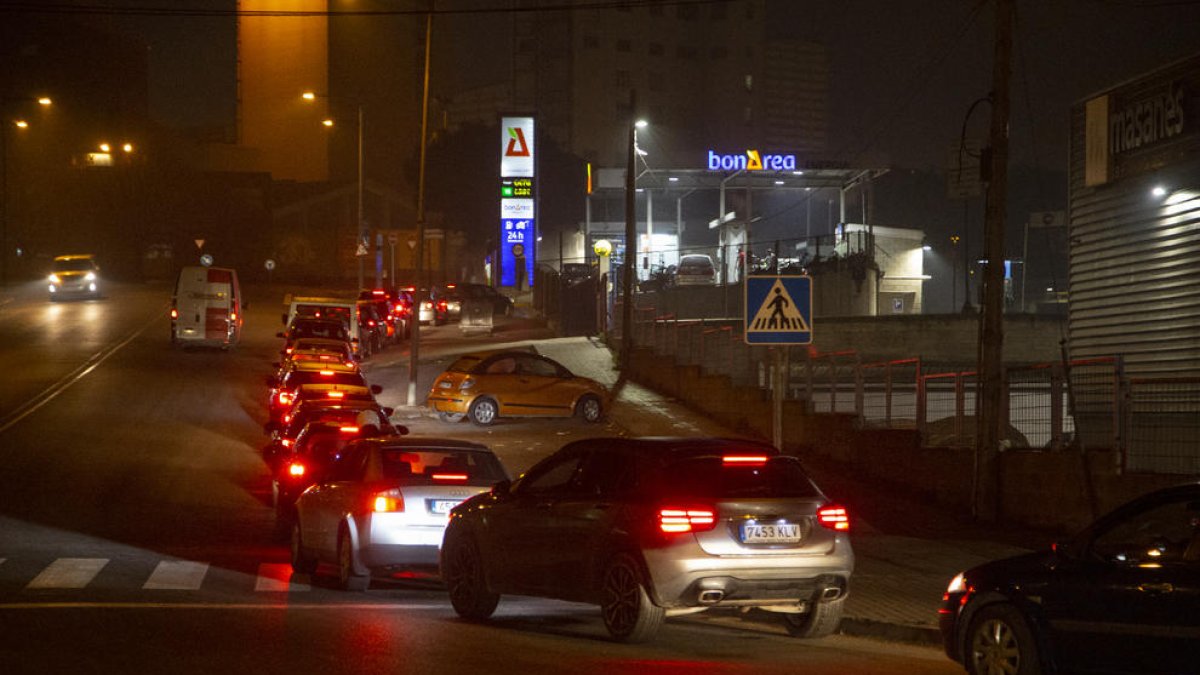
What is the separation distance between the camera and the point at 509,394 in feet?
103

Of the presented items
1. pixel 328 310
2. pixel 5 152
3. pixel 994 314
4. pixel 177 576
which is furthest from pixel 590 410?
pixel 5 152

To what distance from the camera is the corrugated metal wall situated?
21750mm

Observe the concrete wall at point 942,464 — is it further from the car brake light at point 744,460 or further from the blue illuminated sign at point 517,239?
the blue illuminated sign at point 517,239

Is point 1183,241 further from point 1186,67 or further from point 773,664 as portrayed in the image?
point 773,664

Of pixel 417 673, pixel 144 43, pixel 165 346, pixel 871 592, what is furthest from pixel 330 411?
pixel 144 43

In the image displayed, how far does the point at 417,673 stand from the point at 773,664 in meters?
2.61

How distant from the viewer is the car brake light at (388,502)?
14031mm

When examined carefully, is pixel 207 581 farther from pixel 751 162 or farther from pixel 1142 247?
pixel 751 162

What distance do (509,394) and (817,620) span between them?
20244 millimetres

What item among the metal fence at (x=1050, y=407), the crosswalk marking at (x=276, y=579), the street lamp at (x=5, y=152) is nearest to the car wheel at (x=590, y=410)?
the metal fence at (x=1050, y=407)

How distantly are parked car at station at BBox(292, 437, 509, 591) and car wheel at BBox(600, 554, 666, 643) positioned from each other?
3164mm

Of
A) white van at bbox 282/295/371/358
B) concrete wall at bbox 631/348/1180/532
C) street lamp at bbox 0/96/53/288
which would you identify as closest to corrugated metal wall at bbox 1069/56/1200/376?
concrete wall at bbox 631/348/1180/532

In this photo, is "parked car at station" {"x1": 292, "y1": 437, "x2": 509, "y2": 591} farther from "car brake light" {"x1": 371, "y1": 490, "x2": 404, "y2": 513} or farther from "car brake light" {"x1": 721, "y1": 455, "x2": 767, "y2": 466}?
"car brake light" {"x1": 721, "y1": 455, "x2": 767, "y2": 466}

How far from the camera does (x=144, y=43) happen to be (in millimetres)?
110000
